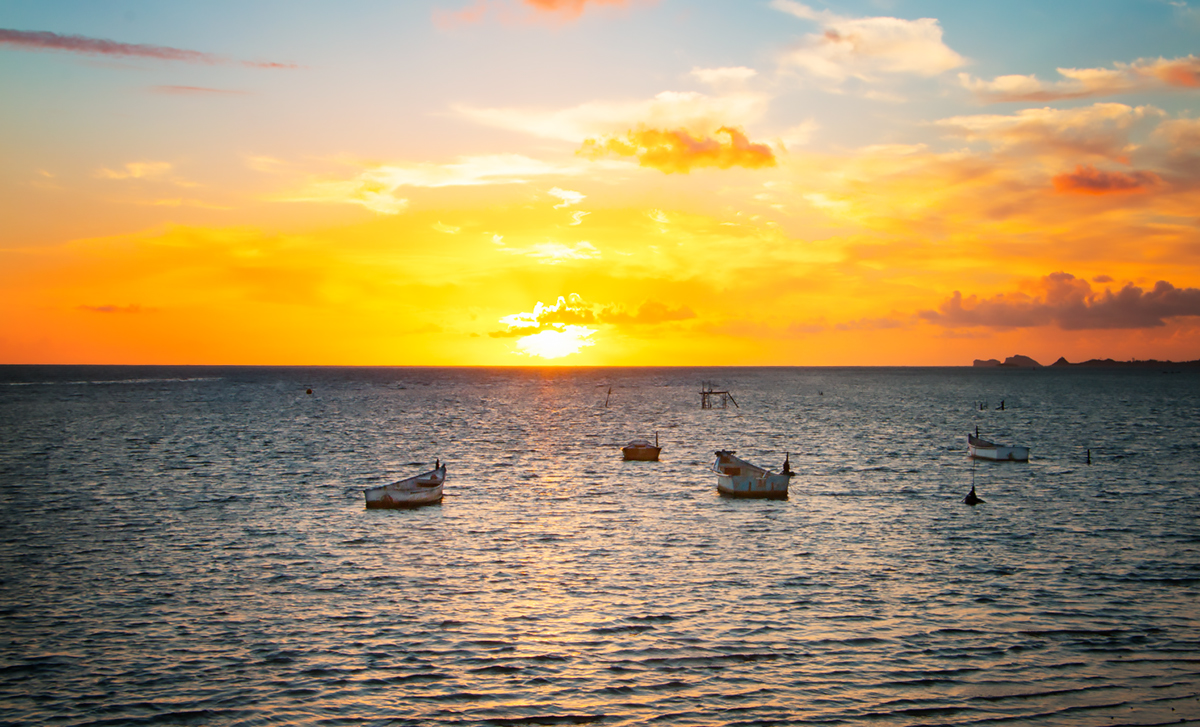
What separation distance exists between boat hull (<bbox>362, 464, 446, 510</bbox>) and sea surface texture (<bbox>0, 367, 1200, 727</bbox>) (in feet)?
3.25

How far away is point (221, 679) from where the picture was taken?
78.4ft

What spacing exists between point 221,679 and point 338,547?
17417mm

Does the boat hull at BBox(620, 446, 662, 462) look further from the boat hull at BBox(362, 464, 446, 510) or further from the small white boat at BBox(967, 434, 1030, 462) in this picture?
the small white boat at BBox(967, 434, 1030, 462)

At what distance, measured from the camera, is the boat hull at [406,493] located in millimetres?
52031

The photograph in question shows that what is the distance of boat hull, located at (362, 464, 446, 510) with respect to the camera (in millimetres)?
52031

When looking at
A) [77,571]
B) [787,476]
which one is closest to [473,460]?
[787,476]

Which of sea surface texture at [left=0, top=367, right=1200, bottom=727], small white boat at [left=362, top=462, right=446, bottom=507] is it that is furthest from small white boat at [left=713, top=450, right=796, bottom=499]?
small white boat at [left=362, top=462, right=446, bottom=507]

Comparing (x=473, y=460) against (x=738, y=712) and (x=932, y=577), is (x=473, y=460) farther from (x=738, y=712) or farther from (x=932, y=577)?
(x=738, y=712)

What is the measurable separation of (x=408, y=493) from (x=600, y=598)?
24.3m

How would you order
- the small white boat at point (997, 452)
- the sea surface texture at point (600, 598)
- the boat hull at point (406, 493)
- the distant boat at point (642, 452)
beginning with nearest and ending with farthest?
the sea surface texture at point (600, 598), the boat hull at point (406, 493), the small white boat at point (997, 452), the distant boat at point (642, 452)

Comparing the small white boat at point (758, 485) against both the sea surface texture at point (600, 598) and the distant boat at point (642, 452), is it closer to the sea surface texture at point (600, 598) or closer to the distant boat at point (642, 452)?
the sea surface texture at point (600, 598)

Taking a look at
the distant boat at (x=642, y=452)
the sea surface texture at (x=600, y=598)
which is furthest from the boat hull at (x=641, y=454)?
the sea surface texture at (x=600, y=598)

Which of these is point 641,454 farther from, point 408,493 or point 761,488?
point 408,493

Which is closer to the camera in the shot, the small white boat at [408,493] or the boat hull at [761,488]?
the small white boat at [408,493]
